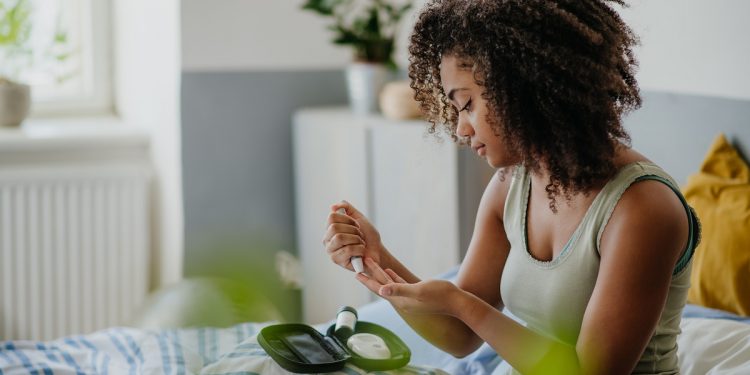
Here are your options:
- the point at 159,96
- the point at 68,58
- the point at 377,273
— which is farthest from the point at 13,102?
the point at 377,273

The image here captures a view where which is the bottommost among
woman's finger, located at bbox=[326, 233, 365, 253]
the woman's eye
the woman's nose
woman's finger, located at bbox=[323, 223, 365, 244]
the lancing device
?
the lancing device

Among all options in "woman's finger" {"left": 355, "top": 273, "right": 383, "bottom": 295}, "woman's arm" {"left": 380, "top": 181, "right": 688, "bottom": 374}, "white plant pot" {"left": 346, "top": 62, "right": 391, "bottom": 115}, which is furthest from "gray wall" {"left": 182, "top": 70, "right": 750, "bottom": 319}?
"woman's arm" {"left": 380, "top": 181, "right": 688, "bottom": 374}

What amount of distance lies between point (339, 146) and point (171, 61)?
0.64 metres

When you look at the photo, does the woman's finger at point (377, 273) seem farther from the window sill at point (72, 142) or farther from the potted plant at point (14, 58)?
the potted plant at point (14, 58)

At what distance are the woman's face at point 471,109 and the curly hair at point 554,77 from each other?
1 centimetres

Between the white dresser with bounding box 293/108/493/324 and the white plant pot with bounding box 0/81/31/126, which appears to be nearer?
the white dresser with bounding box 293/108/493/324

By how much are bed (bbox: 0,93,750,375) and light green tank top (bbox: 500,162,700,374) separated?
0.14 m

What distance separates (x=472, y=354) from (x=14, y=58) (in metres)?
2.13

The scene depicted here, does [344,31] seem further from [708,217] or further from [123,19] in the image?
[708,217]

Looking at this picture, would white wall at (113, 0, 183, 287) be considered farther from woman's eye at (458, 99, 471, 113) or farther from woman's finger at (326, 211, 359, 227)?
woman's eye at (458, 99, 471, 113)

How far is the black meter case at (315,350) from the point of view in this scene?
1260 millimetres

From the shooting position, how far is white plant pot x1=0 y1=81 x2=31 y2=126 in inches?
117

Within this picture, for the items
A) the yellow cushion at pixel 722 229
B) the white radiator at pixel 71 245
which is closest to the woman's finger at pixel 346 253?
the yellow cushion at pixel 722 229

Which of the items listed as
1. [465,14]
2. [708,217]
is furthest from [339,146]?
[465,14]
